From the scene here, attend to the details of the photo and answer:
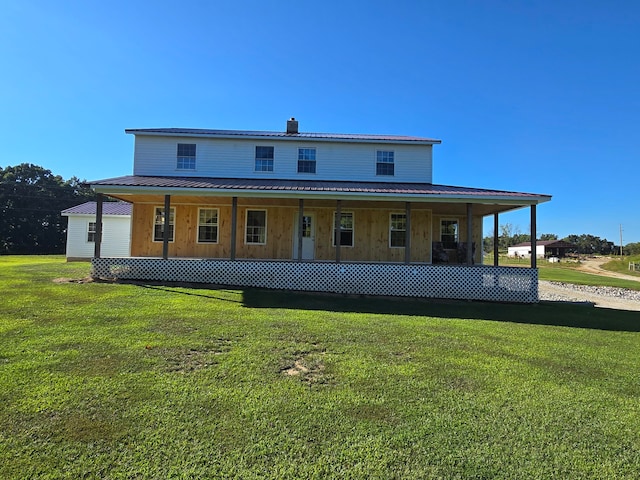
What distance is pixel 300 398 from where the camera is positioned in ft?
13.5

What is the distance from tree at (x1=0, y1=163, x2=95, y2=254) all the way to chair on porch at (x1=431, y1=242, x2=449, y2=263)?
4052cm

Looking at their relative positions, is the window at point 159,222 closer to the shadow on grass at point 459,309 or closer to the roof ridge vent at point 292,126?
the shadow on grass at point 459,309

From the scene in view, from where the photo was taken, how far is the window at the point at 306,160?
16.5 m

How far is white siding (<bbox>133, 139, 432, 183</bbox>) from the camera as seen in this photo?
→ 16344mm

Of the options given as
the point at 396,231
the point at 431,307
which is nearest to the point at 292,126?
the point at 396,231

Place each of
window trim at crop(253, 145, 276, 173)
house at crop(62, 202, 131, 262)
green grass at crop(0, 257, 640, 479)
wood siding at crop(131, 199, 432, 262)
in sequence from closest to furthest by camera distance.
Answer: green grass at crop(0, 257, 640, 479) → wood siding at crop(131, 199, 432, 262) → window trim at crop(253, 145, 276, 173) → house at crop(62, 202, 131, 262)

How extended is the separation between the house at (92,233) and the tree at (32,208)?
74.9 feet

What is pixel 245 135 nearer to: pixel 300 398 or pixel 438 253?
pixel 438 253

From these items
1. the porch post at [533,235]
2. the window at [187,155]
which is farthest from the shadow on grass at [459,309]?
the window at [187,155]

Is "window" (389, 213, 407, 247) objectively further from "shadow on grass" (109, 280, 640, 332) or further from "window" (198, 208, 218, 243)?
"window" (198, 208, 218, 243)

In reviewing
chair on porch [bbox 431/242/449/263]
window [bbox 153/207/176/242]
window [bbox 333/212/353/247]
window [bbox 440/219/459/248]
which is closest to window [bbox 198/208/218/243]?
window [bbox 153/207/176/242]

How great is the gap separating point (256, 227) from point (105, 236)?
11.9 meters

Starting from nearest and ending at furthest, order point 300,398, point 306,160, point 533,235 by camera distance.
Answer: point 300,398 < point 533,235 < point 306,160

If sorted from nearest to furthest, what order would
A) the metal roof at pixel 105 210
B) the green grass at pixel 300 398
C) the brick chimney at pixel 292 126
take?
the green grass at pixel 300 398
the brick chimney at pixel 292 126
the metal roof at pixel 105 210
